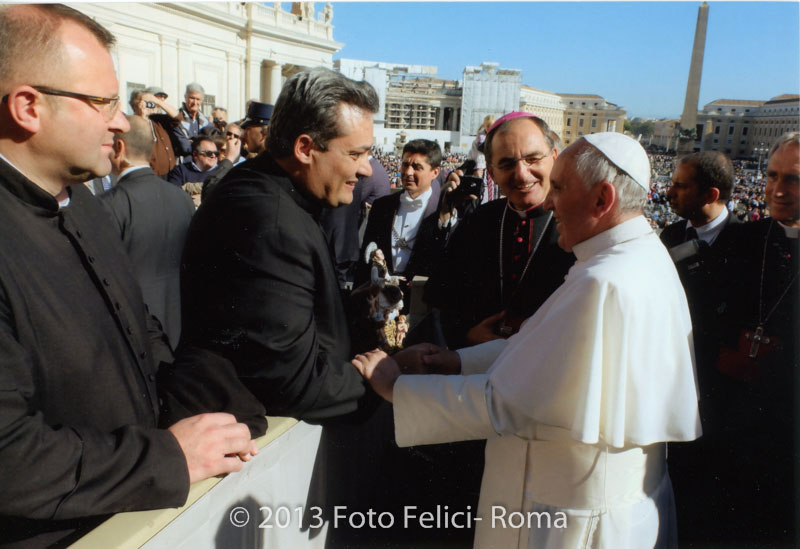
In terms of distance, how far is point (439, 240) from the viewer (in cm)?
458

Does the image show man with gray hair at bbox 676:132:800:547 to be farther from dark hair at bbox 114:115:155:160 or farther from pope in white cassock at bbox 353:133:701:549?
dark hair at bbox 114:115:155:160

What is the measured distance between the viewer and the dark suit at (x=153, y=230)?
3.26m

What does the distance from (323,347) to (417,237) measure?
2892 mm

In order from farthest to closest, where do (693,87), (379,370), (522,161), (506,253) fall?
(693,87) < (506,253) < (522,161) < (379,370)

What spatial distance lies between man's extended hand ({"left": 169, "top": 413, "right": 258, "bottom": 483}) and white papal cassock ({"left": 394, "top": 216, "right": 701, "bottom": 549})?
0.55 m

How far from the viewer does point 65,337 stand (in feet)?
4.25

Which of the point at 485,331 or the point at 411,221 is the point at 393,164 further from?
the point at 485,331

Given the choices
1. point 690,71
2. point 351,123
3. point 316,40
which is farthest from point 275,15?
point 351,123

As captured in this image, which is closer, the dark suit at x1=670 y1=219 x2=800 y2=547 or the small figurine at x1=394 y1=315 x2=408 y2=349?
the small figurine at x1=394 y1=315 x2=408 y2=349

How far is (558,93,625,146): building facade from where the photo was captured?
12669 centimetres

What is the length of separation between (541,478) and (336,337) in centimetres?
76

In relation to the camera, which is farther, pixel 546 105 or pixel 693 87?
pixel 546 105

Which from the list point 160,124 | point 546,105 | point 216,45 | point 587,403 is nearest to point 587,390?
point 587,403

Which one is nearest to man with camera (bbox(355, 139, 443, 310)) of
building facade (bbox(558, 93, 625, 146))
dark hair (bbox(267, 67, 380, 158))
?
dark hair (bbox(267, 67, 380, 158))
